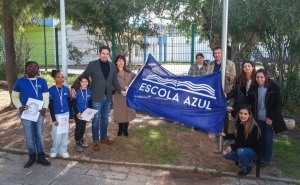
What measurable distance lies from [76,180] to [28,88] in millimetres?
1601

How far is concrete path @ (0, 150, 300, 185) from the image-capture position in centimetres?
449

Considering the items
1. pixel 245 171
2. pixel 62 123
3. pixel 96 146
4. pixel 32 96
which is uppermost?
pixel 32 96

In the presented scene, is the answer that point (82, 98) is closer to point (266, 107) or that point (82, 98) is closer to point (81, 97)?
point (81, 97)

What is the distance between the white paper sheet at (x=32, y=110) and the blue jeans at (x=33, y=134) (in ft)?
0.34

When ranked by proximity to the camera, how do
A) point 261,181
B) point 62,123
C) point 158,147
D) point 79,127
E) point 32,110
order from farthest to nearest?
point 158,147 < point 79,127 < point 62,123 < point 32,110 < point 261,181

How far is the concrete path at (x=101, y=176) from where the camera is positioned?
4.49 m

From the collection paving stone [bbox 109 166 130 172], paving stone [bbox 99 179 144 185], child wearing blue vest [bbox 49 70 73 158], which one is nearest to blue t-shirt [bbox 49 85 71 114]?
child wearing blue vest [bbox 49 70 73 158]

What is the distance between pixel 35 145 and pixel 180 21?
9.70m

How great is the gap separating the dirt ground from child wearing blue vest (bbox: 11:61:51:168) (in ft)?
2.25

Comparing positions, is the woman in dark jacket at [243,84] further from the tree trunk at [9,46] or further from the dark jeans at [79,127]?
the tree trunk at [9,46]

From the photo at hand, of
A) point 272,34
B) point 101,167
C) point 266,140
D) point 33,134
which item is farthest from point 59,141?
point 272,34

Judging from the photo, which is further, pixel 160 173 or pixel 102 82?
pixel 102 82

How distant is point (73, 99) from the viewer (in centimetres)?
522

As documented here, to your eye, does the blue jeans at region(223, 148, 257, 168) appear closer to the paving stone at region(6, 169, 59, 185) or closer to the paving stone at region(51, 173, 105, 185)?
the paving stone at region(51, 173, 105, 185)
